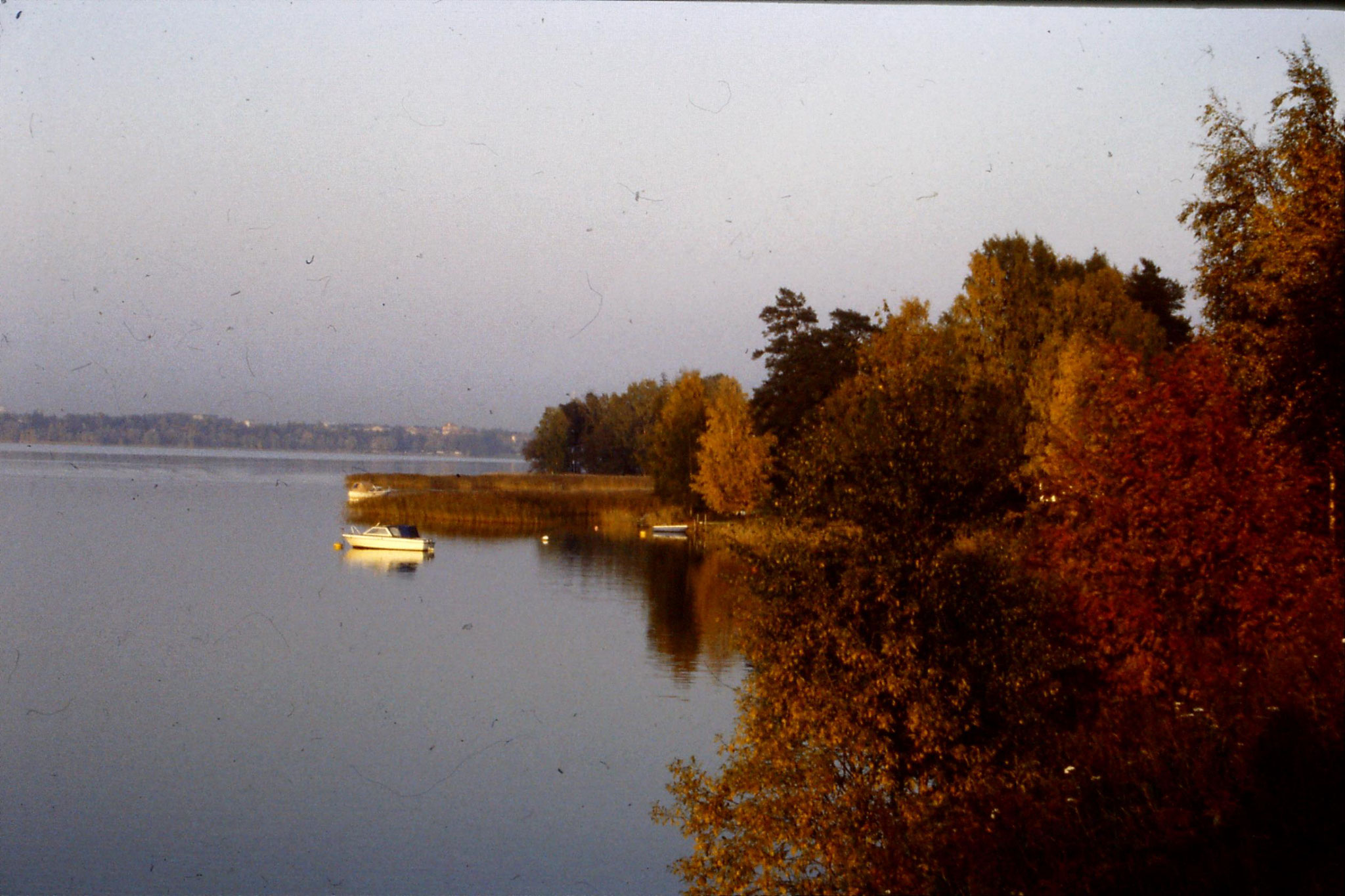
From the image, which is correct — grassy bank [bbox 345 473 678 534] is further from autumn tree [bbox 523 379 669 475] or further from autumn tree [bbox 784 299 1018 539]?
autumn tree [bbox 784 299 1018 539]

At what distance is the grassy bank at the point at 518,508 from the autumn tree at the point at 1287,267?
51.0 meters

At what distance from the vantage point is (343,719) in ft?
79.2

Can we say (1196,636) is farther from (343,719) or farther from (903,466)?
(343,719)

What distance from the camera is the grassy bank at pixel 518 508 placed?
6531 cm

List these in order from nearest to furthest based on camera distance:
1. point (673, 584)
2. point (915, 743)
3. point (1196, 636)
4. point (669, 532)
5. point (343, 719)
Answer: point (915, 743) < point (1196, 636) < point (343, 719) < point (673, 584) < point (669, 532)

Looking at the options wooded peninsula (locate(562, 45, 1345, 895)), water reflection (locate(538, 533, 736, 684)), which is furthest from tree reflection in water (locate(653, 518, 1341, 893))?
water reflection (locate(538, 533, 736, 684))

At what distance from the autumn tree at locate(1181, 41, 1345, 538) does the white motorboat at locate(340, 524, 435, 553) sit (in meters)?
41.0

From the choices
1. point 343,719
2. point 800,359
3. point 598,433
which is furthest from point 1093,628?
point 598,433

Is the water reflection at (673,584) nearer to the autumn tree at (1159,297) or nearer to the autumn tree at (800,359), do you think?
the autumn tree at (800,359)

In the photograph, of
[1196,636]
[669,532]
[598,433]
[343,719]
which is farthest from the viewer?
[598,433]

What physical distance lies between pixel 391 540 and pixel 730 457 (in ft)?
59.4

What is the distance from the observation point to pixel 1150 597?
680 inches

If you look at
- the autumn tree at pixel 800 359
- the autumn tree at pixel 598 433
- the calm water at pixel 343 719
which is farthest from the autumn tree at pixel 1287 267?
the autumn tree at pixel 598 433

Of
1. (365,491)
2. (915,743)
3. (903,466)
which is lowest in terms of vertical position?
(365,491)
